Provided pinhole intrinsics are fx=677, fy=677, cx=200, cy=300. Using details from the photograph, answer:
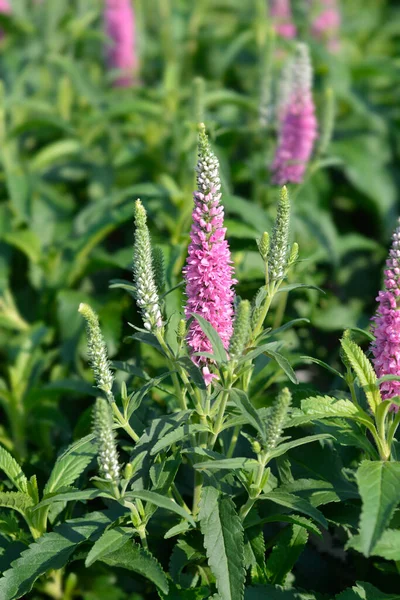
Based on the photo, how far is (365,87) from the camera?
17.0 ft

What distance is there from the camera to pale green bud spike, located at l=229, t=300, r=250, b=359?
5.78 ft

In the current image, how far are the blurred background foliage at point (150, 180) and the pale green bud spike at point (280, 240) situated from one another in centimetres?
71

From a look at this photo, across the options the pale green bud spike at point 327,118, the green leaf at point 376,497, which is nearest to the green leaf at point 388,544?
the green leaf at point 376,497

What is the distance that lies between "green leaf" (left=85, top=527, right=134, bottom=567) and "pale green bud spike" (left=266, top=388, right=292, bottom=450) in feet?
1.70

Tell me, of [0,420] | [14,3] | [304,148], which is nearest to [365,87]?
[304,148]

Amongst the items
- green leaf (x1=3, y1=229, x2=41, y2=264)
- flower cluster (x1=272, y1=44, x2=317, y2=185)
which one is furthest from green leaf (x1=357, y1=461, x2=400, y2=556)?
green leaf (x1=3, y1=229, x2=41, y2=264)

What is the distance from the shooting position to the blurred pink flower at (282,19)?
5.27 m

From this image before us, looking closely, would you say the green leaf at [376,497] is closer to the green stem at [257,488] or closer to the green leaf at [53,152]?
the green stem at [257,488]

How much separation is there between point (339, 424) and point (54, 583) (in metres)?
1.25

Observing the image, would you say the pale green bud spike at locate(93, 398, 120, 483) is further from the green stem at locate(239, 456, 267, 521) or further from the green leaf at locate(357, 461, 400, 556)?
the green leaf at locate(357, 461, 400, 556)

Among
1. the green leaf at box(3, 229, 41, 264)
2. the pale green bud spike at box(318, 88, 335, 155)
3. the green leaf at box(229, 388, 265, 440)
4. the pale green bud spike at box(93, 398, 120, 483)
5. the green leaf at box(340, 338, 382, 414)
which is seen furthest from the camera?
the green leaf at box(3, 229, 41, 264)

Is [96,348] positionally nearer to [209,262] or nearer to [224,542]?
[209,262]

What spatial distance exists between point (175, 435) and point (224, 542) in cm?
35

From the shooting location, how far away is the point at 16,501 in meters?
2.18
